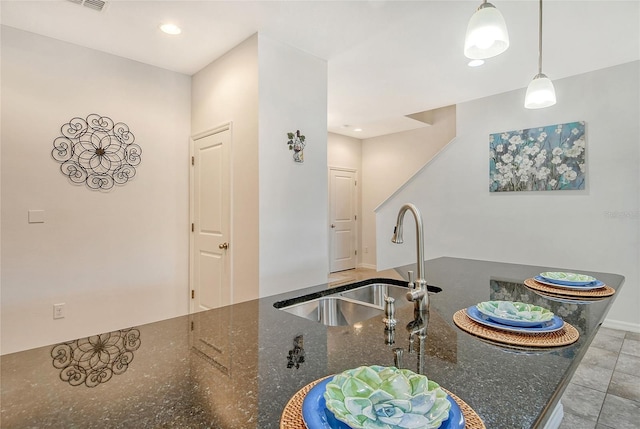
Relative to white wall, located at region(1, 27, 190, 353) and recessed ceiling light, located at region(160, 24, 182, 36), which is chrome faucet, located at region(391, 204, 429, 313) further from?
white wall, located at region(1, 27, 190, 353)

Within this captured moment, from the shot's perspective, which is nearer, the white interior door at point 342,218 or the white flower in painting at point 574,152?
the white flower in painting at point 574,152

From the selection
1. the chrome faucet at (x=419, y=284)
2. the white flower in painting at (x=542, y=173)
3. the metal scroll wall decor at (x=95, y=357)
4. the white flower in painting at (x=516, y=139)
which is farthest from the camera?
the white flower in painting at (x=516, y=139)

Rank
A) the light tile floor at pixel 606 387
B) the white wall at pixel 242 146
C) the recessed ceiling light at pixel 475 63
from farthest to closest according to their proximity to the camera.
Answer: the recessed ceiling light at pixel 475 63 < the white wall at pixel 242 146 < the light tile floor at pixel 606 387

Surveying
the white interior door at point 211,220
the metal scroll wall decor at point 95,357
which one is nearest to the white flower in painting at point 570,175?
Result: the white interior door at point 211,220

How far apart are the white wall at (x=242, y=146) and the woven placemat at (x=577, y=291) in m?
1.87

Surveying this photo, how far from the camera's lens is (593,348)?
2902mm

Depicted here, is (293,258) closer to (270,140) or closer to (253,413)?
(270,140)

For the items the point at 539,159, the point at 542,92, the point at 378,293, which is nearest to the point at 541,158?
the point at 539,159

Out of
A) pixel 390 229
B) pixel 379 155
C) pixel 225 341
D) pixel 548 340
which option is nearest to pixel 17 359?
pixel 225 341

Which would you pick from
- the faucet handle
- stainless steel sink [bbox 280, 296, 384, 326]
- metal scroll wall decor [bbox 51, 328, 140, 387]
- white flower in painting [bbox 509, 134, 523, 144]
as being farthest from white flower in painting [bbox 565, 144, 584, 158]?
metal scroll wall decor [bbox 51, 328, 140, 387]

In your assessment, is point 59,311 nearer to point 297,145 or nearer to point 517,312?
point 297,145

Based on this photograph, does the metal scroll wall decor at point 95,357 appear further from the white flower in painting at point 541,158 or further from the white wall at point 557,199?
the white flower in painting at point 541,158

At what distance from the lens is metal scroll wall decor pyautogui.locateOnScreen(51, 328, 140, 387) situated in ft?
2.46

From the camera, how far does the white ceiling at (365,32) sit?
231 centimetres
